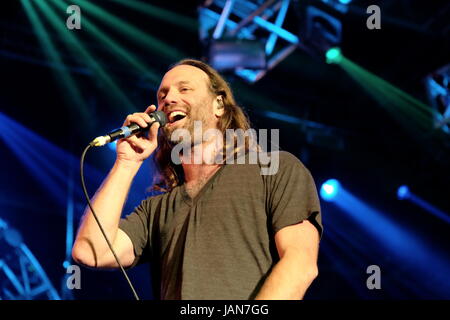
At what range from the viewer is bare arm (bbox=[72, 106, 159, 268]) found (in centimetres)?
179

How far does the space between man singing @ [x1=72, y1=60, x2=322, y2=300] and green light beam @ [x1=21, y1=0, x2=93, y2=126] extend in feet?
10.8

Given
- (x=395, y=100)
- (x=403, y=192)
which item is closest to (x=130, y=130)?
(x=395, y=100)

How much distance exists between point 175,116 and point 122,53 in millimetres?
3574

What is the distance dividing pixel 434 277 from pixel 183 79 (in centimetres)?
529

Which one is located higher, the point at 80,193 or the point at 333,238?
the point at 80,193

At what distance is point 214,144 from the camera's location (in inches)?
83.1

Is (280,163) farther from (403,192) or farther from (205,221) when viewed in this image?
(403,192)

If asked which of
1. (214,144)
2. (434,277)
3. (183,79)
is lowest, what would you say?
(434,277)

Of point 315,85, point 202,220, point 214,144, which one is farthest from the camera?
point 315,85

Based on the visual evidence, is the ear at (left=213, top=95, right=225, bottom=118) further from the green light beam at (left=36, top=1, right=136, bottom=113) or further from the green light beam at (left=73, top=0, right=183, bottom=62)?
the green light beam at (left=36, top=1, right=136, bottom=113)

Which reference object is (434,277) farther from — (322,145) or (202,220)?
(202,220)

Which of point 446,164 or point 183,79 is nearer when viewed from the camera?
point 183,79
